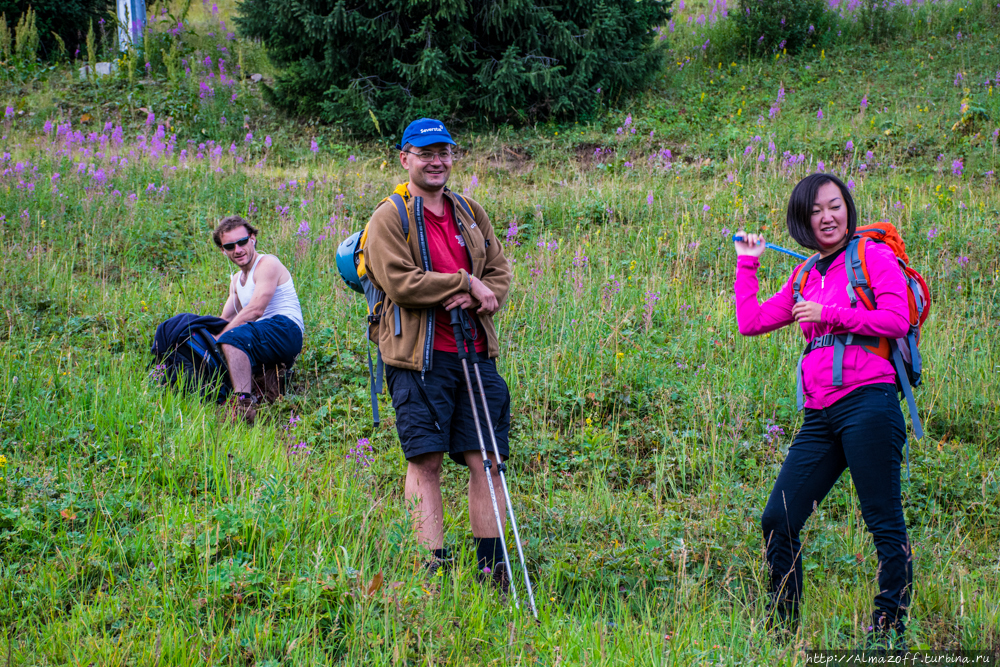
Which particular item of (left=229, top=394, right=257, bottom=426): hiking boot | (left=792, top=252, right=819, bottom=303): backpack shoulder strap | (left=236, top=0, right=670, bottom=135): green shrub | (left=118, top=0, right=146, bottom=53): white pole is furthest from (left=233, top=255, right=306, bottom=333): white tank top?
(left=118, top=0, right=146, bottom=53): white pole

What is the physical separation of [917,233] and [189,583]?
23.5 ft

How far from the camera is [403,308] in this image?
3.47 metres

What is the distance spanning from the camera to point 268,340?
17.3 feet

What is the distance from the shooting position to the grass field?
2850 millimetres

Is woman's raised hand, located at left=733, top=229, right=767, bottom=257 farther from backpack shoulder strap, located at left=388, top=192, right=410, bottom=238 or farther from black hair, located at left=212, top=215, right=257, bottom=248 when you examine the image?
black hair, located at left=212, top=215, right=257, bottom=248

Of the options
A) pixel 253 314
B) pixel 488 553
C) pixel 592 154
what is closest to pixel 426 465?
pixel 488 553

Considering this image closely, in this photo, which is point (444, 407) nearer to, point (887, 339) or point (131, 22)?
point (887, 339)

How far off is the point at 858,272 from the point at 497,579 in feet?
6.80

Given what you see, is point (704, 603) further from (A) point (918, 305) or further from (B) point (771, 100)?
(B) point (771, 100)

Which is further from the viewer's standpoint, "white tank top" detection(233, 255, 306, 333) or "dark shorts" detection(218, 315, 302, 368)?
"white tank top" detection(233, 255, 306, 333)

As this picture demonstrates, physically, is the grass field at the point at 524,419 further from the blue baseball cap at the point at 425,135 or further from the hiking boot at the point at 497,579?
the blue baseball cap at the point at 425,135

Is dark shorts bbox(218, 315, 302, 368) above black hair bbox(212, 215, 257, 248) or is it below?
below

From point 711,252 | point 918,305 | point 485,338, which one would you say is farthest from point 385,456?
point 711,252

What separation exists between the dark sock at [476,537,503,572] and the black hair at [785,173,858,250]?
76.0 inches
